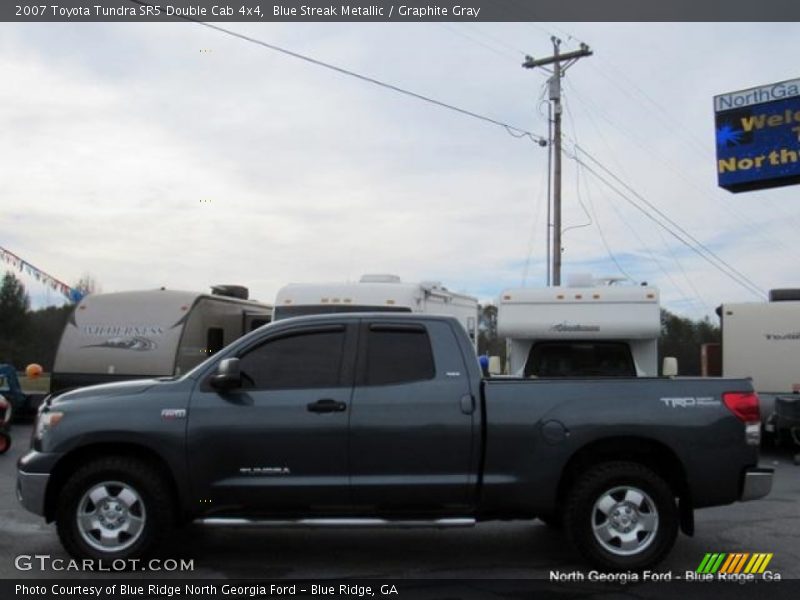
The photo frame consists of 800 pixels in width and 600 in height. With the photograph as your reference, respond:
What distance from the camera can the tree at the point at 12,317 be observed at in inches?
2031

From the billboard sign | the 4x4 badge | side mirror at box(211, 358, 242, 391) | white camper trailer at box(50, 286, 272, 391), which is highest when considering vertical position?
the billboard sign

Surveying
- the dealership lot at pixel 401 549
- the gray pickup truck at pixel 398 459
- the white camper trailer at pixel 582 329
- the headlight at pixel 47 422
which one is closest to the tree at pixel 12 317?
the white camper trailer at pixel 582 329

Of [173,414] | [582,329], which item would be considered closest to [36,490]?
[173,414]

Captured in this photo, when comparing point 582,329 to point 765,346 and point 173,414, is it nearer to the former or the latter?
point 765,346

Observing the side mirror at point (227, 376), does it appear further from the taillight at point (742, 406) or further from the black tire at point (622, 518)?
the taillight at point (742, 406)

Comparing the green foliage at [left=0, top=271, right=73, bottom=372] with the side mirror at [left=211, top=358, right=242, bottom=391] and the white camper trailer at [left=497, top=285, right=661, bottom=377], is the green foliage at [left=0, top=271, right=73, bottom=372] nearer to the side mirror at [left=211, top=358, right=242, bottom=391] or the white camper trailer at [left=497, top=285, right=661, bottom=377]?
the white camper trailer at [left=497, top=285, right=661, bottom=377]

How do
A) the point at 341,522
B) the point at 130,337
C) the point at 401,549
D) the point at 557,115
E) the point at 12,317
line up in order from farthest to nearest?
the point at 12,317
the point at 557,115
the point at 130,337
the point at 401,549
the point at 341,522

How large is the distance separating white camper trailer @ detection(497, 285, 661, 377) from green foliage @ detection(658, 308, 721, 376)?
13.1 meters

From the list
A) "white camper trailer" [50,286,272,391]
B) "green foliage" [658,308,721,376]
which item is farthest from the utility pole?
"white camper trailer" [50,286,272,391]

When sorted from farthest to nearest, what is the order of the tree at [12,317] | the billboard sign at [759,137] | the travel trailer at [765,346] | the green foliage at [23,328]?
the tree at [12,317], the green foliage at [23,328], the billboard sign at [759,137], the travel trailer at [765,346]

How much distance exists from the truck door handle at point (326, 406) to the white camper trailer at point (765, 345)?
984 cm

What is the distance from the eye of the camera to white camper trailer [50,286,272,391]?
12.8 metres

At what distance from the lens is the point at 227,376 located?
6000 mm

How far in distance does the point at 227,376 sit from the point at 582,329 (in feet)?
21.0
